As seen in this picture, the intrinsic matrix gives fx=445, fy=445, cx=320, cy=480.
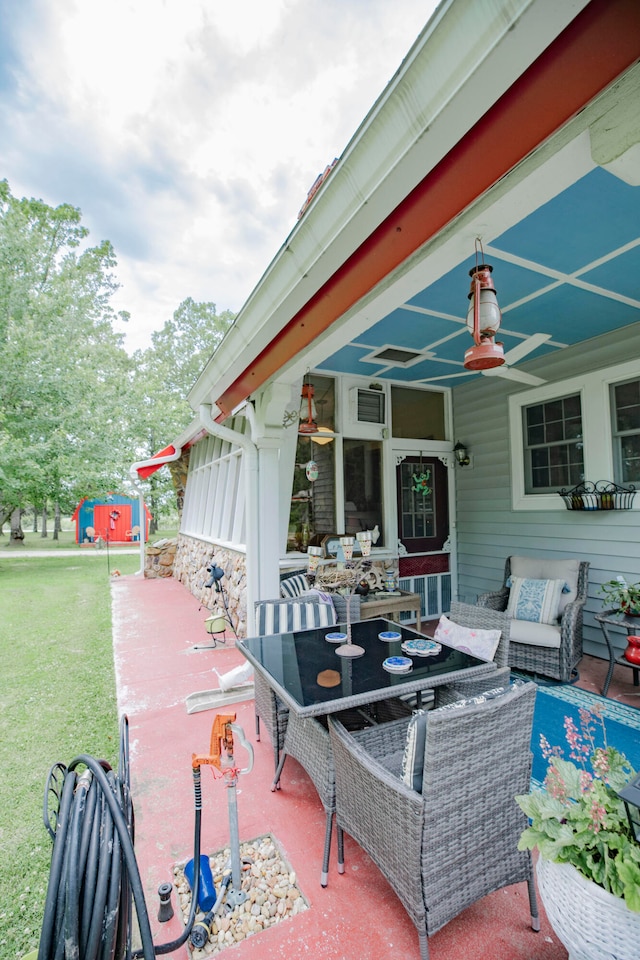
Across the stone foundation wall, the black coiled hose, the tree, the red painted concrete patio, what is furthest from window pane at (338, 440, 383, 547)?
the tree

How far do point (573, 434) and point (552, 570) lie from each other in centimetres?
142

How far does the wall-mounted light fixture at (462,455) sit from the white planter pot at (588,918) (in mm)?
4937

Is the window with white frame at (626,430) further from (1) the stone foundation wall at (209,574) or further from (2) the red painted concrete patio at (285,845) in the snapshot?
(1) the stone foundation wall at (209,574)

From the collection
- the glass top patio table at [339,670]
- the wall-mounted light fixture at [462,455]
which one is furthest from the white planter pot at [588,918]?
the wall-mounted light fixture at [462,455]

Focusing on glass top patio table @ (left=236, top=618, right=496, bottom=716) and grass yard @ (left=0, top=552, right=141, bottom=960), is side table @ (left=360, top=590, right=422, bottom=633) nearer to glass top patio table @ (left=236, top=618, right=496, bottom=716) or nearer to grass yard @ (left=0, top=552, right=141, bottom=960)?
glass top patio table @ (left=236, top=618, right=496, bottom=716)

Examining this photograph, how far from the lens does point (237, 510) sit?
6008 mm

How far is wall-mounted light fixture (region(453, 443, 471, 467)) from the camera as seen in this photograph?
5.86 metres

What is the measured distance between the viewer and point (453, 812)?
1.50m

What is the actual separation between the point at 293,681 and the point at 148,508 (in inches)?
673

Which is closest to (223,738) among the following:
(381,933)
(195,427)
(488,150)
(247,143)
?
(381,933)

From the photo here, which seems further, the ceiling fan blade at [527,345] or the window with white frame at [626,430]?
the window with white frame at [626,430]

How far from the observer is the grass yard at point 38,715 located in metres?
1.89

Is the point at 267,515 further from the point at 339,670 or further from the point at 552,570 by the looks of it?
the point at 552,570

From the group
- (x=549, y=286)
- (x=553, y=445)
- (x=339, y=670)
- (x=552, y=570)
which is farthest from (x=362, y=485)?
(x=339, y=670)
